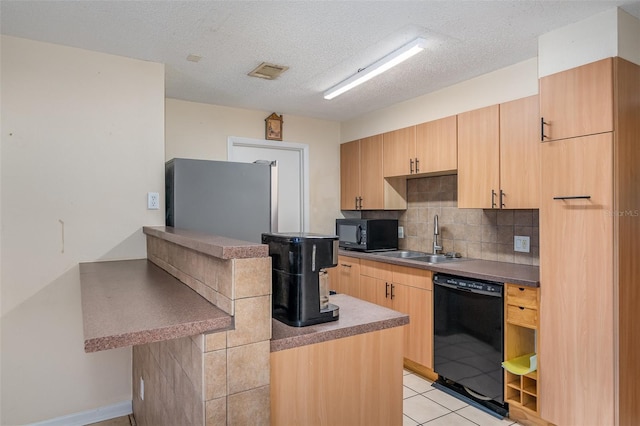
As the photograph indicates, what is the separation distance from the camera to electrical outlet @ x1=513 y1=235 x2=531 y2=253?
113 inches

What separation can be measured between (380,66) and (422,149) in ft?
3.39

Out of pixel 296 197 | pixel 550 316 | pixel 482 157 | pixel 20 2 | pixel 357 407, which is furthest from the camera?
pixel 296 197

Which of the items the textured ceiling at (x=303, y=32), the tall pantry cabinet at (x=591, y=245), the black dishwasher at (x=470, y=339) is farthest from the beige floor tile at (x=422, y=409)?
A: the textured ceiling at (x=303, y=32)

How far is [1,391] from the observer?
7.51ft

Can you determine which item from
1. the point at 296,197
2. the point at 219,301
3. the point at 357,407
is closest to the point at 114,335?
the point at 219,301

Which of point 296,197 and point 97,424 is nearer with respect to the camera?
point 97,424

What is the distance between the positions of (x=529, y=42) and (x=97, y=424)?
12.0 feet

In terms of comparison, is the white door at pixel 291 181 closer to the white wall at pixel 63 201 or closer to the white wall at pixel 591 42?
the white wall at pixel 63 201

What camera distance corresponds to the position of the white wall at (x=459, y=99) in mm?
2721

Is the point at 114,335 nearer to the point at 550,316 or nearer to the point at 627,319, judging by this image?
the point at 550,316

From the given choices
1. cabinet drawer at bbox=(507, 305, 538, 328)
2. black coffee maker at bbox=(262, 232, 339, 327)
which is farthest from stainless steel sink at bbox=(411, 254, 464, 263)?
black coffee maker at bbox=(262, 232, 339, 327)

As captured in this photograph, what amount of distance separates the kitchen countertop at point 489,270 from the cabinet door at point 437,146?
2.66 ft

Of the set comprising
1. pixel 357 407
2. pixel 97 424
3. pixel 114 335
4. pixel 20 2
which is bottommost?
pixel 97 424

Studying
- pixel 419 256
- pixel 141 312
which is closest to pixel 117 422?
pixel 141 312
